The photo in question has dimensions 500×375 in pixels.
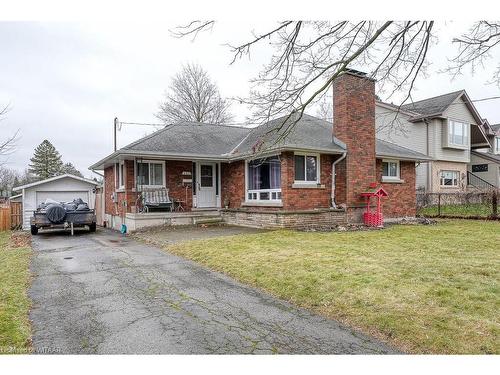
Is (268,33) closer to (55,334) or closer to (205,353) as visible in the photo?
(205,353)

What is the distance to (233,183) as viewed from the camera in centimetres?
1533

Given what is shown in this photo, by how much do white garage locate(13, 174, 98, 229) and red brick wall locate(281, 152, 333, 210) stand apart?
13.3 metres

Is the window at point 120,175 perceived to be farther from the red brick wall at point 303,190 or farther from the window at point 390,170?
the window at point 390,170

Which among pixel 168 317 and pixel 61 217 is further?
pixel 61 217

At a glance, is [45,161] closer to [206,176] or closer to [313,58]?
[206,176]

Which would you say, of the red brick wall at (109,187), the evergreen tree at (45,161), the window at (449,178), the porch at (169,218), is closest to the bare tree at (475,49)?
the porch at (169,218)

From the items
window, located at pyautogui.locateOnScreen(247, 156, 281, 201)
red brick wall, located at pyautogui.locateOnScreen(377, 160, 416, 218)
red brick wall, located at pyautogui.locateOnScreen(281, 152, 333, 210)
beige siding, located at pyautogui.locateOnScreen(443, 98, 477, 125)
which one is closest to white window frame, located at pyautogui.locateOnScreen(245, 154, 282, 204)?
window, located at pyautogui.locateOnScreen(247, 156, 281, 201)

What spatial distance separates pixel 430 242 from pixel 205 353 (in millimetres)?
7982

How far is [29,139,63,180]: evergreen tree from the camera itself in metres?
58.3

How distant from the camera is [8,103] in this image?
9.84 meters

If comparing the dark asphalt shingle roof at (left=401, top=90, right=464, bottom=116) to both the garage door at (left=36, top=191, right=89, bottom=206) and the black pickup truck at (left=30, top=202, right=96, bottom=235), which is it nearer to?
the black pickup truck at (left=30, top=202, right=96, bottom=235)

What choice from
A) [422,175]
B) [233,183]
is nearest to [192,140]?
[233,183]

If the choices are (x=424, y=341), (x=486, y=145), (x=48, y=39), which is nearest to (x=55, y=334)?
(x=424, y=341)

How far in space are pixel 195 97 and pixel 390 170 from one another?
83.0 feet
